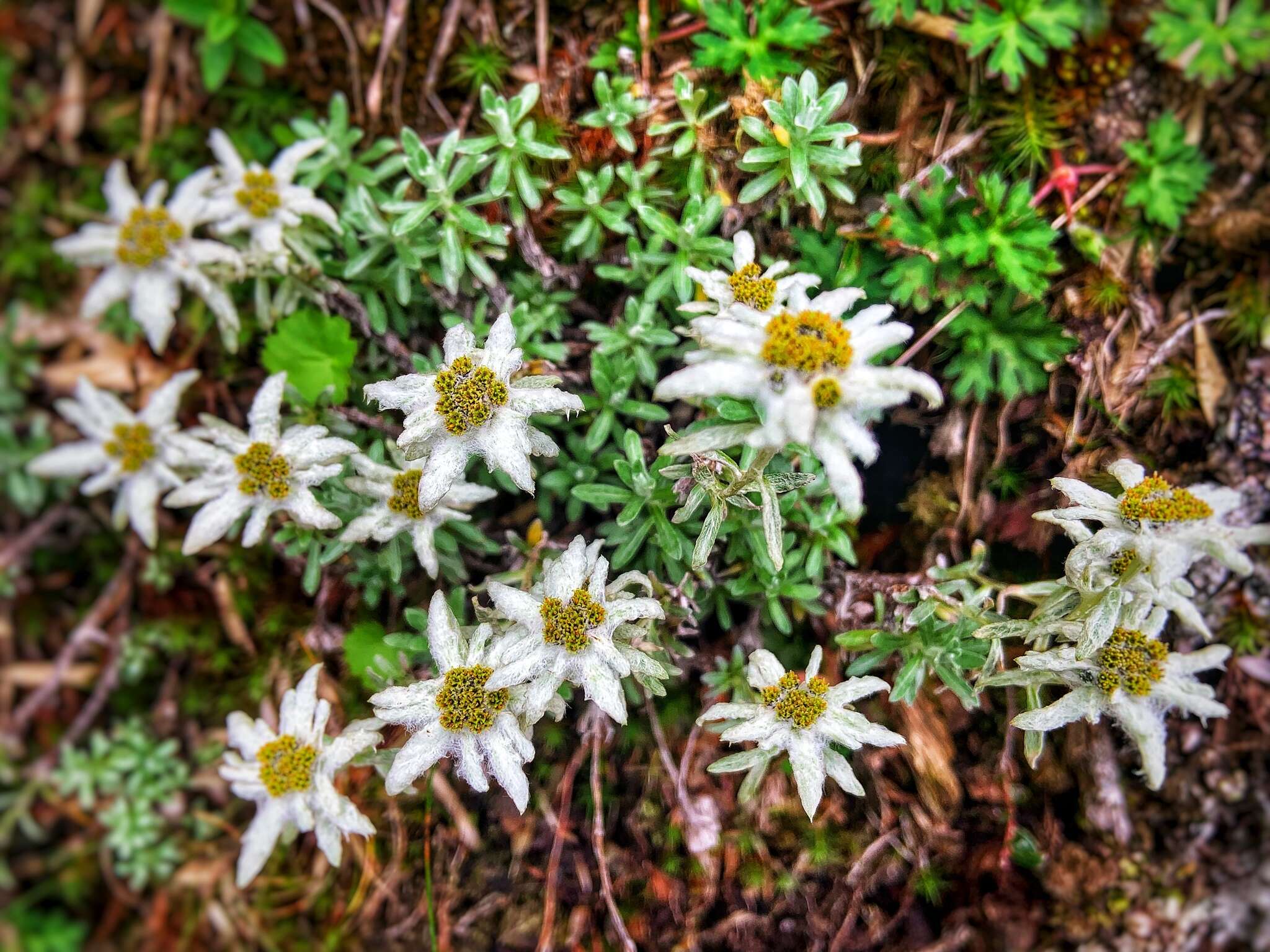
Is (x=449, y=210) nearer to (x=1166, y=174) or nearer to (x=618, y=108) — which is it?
(x=618, y=108)

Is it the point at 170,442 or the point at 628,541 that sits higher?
the point at 170,442

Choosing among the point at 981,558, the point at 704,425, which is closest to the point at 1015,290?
the point at 981,558

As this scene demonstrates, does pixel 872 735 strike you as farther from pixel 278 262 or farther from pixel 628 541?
pixel 278 262

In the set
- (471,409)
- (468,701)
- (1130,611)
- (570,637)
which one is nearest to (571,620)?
(570,637)

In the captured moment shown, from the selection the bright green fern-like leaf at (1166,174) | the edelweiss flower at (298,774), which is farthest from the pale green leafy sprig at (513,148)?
the bright green fern-like leaf at (1166,174)

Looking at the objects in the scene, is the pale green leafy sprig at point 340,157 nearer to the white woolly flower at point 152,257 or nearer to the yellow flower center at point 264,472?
the white woolly flower at point 152,257

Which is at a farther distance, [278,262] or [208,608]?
[208,608]
